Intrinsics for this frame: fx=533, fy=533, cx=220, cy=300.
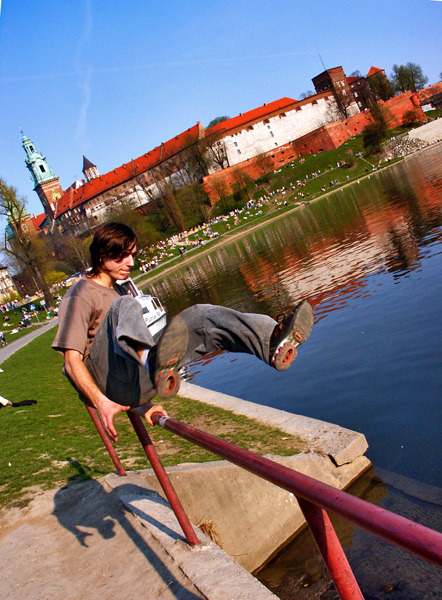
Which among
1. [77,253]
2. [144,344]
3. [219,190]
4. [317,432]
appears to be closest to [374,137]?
[219,190]

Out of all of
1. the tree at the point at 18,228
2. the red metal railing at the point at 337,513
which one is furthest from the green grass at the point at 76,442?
the tree at the point at 18,228

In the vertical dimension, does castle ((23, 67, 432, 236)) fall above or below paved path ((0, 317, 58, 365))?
above

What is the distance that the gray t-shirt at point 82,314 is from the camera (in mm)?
3305

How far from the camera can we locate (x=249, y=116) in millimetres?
108875

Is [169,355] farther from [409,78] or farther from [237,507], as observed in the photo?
[409,78]

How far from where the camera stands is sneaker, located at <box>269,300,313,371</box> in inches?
134

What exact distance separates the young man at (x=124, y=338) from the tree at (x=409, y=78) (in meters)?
131

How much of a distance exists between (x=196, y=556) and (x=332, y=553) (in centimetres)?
190

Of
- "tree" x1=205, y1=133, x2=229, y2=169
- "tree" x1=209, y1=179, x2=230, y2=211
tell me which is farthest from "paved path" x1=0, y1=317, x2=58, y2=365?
"tree" x1=205, y1=133, x2=229, y2=169

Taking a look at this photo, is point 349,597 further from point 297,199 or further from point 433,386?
point 297,199

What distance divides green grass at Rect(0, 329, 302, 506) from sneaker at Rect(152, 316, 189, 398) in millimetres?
3105

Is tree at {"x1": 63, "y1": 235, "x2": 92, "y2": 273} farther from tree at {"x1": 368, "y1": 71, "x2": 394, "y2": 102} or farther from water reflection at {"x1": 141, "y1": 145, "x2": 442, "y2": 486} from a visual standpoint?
tree at {"x1": 368, "y1": 71, "x2": 394, "y2": 102}

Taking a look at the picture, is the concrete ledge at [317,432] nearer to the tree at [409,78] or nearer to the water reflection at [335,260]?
the water reflection at [335,260]

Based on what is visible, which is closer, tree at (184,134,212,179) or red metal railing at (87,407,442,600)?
red metal railing at (87,407,442,600)
